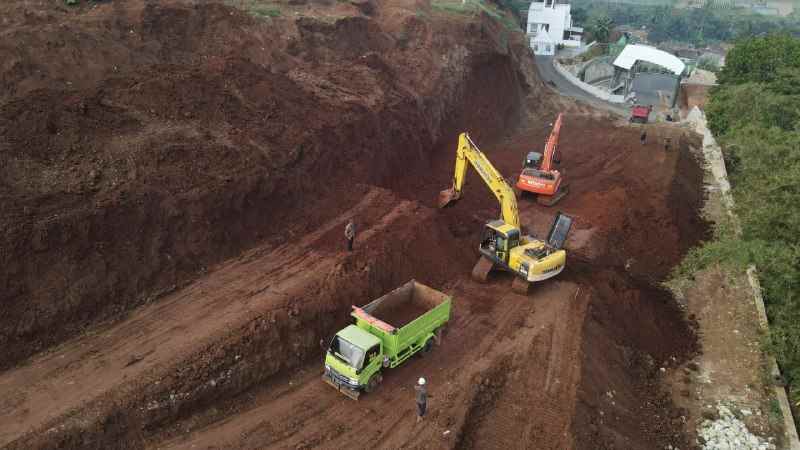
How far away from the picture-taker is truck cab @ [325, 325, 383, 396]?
40.4 feet

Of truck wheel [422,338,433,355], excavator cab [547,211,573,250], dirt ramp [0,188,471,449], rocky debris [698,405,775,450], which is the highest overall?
excavator cab [547,211,573,250]

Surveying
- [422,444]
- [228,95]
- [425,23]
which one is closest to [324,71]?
[228,95]

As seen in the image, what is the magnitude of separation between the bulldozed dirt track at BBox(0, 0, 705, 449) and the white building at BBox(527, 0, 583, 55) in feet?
142

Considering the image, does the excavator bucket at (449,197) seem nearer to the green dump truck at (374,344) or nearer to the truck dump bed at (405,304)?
the truck dump bed at (405,304)

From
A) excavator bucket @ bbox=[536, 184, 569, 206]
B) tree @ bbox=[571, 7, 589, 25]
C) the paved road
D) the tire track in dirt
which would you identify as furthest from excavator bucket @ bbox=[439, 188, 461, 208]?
tree @ bbox=[571, 7, 589, 25]

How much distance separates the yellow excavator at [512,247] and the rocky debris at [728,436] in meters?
5.75

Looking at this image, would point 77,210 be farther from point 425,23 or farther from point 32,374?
point 425,23

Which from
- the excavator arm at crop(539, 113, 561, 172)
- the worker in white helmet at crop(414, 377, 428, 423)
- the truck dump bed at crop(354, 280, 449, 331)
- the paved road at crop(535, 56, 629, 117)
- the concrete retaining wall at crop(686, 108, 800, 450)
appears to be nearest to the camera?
the worker in white helmet at crop(414, 377, 428, 423)

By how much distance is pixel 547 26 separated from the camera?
67938 mm

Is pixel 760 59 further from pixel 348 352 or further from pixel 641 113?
pixel 348 352

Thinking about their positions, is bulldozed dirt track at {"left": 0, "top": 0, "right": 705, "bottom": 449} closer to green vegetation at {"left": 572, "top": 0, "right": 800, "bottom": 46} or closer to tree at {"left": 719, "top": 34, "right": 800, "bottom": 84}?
tree at {"left": 719, "top": 34, "right": 800, "bottom": 84}

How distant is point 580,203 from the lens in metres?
24.9

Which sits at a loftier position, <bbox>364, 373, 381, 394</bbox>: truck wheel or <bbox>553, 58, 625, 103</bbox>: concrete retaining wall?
<bbox>364, 373, 381, 394</bbox>: truck wheel

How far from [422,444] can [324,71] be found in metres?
18.9
